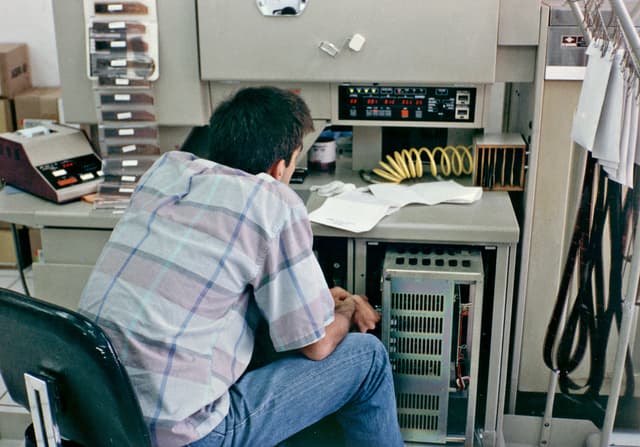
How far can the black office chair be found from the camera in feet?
4.32

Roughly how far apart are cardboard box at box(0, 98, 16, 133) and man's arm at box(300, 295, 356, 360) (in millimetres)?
2107

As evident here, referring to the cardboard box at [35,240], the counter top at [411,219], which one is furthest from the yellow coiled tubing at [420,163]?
the cardboard box at [35,240]

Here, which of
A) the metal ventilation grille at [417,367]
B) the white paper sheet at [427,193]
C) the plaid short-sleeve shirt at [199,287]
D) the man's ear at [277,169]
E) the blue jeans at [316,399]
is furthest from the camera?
the white paper sheet at [427,193]

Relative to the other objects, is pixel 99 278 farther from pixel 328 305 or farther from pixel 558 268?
pixel 558 268

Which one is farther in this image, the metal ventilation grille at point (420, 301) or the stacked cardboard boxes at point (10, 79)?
the stacked cardboard boxes at point (10, 79)

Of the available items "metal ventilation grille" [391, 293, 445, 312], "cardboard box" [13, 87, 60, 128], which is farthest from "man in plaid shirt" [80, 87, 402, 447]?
"cardboard box" [13, 87, 60, 128]

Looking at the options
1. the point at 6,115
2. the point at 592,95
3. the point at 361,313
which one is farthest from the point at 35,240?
the point at 592,95

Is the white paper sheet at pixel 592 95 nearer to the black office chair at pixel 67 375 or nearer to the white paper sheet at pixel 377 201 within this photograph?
the white paper sheet at pixel 377 201

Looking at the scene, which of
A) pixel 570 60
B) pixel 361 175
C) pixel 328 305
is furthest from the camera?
pixel 361 175

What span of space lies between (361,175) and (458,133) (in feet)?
1.16

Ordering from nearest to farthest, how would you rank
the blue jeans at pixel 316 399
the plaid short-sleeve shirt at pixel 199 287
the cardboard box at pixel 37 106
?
1. the plaid short-sleeve shirt at pixel 199 287
2. the blue jeans at pixel 316 399
3. the cardboard box at pixel 37 106

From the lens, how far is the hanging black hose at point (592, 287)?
7.39 ft

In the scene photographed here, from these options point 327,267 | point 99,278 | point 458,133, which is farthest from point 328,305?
point 458,133

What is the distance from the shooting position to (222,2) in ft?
7.66
